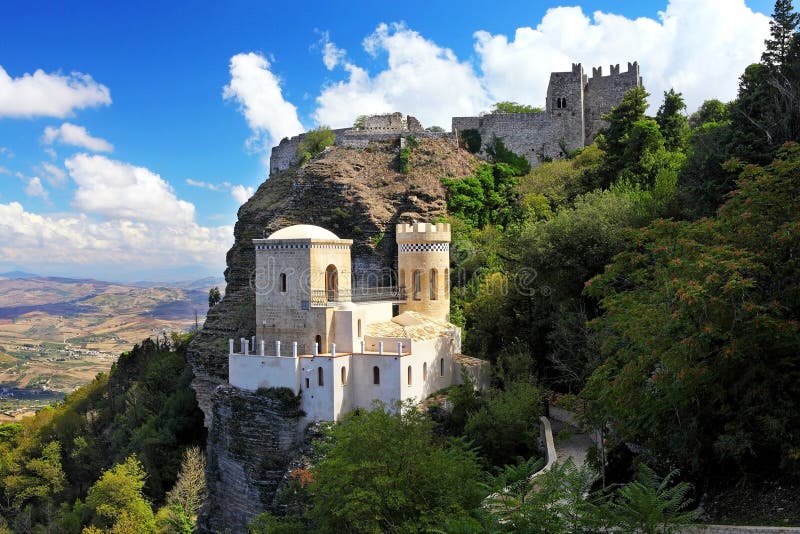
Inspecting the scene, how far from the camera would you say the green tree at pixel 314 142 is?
4661cm

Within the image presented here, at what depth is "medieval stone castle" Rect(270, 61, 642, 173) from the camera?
140ft

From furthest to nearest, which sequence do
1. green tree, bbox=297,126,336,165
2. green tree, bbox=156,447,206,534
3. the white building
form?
green tree, bbox=297,126,336,165
green tree, bbox=156,447,206,534
the white building

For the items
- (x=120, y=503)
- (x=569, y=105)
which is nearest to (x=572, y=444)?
(x=120, y=503)

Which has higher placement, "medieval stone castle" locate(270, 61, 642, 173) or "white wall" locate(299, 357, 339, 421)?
"medieval stone castle" locate(270, 61, 642, 173)

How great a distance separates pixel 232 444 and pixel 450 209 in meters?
19.3

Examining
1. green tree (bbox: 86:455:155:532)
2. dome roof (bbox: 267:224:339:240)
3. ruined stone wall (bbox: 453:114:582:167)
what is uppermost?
ruined stone wall (bbox: 453:114:582:167)

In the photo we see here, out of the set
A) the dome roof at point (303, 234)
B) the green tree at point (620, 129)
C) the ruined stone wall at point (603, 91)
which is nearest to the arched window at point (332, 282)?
the dome roof at point (303, 234)

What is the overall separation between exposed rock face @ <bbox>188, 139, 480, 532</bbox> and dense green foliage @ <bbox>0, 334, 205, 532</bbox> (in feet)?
13.4

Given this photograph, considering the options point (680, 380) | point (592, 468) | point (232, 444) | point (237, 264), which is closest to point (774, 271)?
point (680, 380)

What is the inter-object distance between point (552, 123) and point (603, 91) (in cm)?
406

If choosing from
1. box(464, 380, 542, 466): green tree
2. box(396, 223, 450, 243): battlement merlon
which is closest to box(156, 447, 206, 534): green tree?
box(396, 223, 450, 243): battlement merlon

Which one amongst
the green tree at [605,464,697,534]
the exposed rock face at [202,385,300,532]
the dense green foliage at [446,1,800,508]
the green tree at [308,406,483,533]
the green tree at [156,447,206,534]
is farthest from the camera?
the green tree at [156,447,206,534]

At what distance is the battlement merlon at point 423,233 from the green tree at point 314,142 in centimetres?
2057

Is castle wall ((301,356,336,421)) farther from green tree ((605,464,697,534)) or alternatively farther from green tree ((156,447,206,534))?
green tree ((605,464,697,534))
